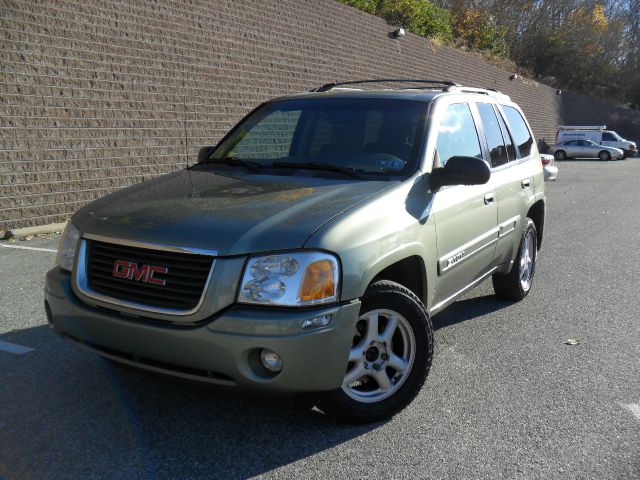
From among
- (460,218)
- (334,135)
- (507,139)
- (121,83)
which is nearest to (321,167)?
(334,135)

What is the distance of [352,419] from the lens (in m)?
3.41

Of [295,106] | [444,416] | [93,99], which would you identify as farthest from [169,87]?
[444,416]

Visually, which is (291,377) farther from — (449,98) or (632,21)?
(632,21)

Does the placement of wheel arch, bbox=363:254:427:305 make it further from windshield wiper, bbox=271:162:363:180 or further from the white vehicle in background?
the white vehicle in background

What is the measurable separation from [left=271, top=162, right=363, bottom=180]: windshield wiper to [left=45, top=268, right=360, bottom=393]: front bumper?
114 centimetres

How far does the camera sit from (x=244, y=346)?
2930mm

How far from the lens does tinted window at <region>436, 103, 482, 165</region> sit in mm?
4332

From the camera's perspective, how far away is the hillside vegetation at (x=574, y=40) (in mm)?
52500

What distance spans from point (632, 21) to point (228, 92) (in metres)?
64.3

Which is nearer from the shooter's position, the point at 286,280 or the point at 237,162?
the point at 286,280

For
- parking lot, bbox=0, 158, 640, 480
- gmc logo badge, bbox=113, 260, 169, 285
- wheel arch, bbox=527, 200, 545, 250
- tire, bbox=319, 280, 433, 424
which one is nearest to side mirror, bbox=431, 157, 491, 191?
tire, bbox=319, 280, 433, 424

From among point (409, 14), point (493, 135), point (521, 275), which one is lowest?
point (521, 275)

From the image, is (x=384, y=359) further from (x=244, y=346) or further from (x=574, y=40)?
(x=574, y=40)

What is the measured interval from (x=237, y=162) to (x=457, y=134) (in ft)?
5.08
